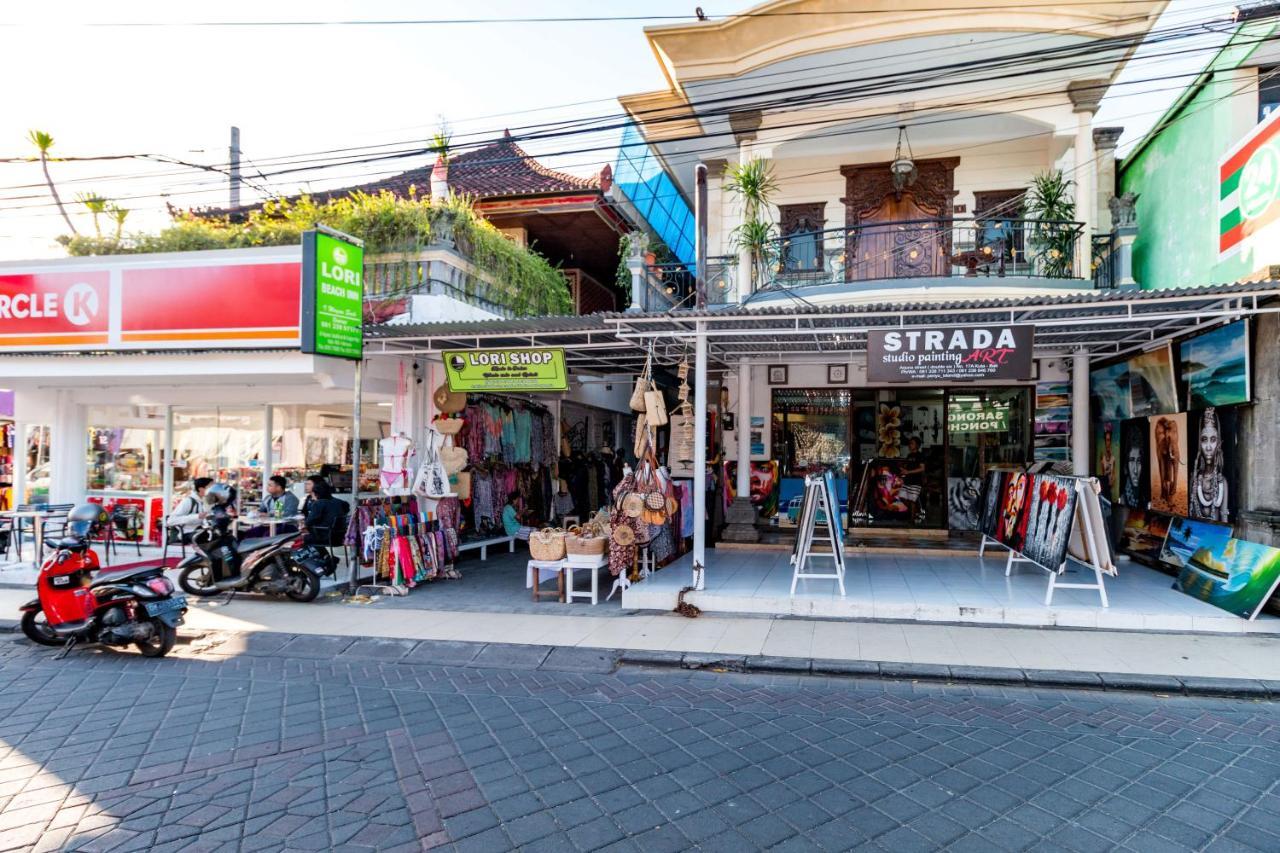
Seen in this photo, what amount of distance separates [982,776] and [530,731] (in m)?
2.99

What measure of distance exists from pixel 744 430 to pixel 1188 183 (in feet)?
29.0

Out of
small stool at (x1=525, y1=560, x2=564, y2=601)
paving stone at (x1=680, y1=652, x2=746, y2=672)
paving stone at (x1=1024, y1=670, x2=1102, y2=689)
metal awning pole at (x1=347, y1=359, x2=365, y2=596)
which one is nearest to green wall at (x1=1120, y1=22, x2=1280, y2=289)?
paving stone at (x1=1024, y1=670, x2=1102, y2=689)

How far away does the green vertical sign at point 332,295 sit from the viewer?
916 cm

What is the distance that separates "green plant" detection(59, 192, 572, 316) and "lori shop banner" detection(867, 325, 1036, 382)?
7892mm

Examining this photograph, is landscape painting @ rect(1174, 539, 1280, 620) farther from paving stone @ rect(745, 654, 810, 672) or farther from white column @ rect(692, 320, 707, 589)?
white column @ rect(692, 320, 707, 589)

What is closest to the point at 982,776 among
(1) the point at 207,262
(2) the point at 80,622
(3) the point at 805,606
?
(3) the point at 805,606

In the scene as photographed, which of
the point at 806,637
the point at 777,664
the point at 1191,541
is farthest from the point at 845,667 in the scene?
the point at 1191,541

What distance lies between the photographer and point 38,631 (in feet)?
25.5

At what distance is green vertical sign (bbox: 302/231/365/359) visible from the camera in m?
9.16

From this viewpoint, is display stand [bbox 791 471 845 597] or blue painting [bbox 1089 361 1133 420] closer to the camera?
display stand [bbox 791 471 845 597]

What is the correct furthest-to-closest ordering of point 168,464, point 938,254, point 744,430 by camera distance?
1. point 744,430
2. point 168,464
3. point 938,254

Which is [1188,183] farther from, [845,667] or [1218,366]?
[845,667]

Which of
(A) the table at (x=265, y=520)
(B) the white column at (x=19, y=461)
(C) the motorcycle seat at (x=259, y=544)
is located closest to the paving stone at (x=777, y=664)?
(C) the motorcycle seat at (x=259, y=544)

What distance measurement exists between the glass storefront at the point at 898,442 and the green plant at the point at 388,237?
5.71 m
